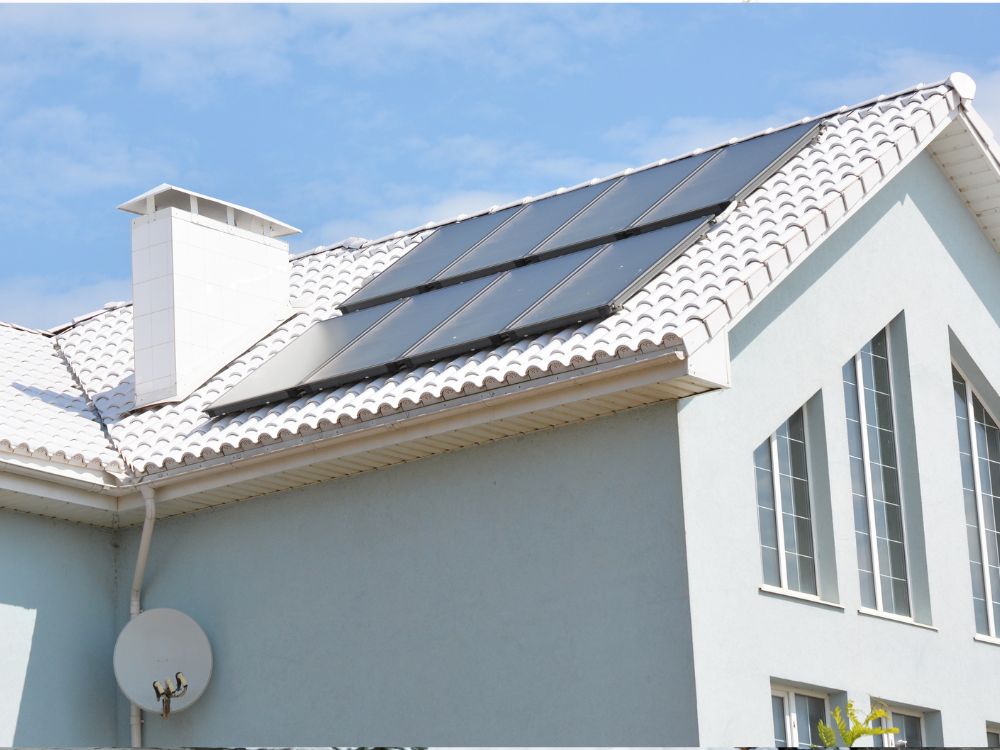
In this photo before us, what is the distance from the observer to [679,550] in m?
13.6

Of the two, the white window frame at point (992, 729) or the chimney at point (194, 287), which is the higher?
the chimney at point (194, 287)

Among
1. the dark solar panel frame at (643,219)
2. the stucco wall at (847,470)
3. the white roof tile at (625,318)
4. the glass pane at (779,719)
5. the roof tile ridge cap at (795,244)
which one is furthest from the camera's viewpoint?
the dark solar panel frame at (643,219)

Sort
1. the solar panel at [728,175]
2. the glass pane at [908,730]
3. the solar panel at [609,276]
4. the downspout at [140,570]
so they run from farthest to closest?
the solar panel at [728,175] < the downspout at [140,570] < the glass pane at [908,730] < the solar panel at [609,276]

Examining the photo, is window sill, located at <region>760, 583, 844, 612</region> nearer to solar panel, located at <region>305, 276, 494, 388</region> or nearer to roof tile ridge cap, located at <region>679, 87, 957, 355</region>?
roof tile ridge cap, located at <region>679, 87, 957, 355</region>

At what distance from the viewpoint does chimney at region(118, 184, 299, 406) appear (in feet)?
59.3

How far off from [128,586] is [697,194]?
6937 mm

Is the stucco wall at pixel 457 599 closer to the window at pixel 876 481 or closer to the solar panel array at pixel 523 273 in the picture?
the solar panel array at pixel 523 273

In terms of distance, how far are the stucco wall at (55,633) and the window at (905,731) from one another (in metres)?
7.34

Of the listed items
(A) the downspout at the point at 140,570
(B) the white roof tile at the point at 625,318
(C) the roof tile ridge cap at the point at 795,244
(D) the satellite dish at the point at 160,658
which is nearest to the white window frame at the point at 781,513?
(C) the roof tile ridge cap at the point at 795,244

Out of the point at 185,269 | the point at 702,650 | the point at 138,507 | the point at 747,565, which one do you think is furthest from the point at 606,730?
the point at 185,269

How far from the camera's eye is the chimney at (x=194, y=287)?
711 inches

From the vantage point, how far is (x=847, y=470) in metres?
16.0

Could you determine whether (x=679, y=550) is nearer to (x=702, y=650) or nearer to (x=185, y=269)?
(x=702, y=650)

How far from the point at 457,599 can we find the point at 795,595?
2.93m
